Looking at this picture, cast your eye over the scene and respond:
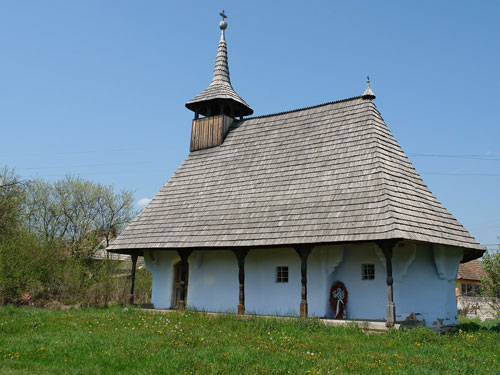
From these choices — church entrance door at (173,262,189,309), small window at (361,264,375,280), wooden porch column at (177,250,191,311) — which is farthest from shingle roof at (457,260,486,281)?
wooden porch column at (177,250,191,311)

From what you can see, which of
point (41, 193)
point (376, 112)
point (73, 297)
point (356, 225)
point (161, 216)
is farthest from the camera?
point (41, 193)

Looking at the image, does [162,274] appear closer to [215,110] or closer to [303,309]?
[303,309]

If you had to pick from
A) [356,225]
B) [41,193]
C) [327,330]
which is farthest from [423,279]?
[41,193]

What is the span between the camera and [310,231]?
12.6 metres

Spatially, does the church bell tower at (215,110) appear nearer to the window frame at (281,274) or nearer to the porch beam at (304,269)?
the window frame at (281,274)

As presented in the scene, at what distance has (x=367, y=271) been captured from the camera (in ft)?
43.4

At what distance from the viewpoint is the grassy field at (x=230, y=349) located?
24.6ft

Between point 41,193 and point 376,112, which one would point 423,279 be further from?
point 41,193

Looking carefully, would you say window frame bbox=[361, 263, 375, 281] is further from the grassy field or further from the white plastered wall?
the white plastered wall

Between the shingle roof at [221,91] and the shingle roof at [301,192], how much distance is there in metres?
1.63

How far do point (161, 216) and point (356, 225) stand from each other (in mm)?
7535

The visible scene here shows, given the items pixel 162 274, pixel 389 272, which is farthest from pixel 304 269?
pixel 162 274

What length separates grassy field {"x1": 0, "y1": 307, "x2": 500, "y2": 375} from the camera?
7.48 meters

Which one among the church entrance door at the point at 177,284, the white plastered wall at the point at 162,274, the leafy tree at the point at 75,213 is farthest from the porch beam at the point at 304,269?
the leafy tree at the point at 75,213
